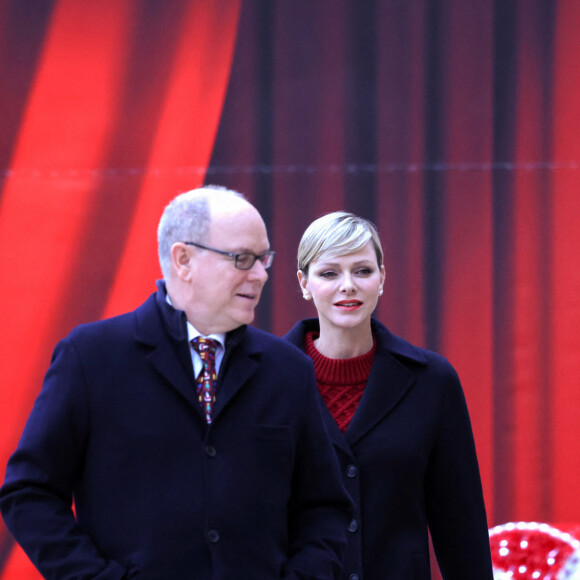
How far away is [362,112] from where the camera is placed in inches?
140

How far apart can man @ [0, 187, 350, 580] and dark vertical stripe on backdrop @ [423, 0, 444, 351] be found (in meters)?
1.57

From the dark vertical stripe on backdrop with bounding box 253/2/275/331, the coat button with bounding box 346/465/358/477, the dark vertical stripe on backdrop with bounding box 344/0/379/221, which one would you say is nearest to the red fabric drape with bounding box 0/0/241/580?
the dark vertical stripe on backdrop with bounding box 253/2/275/331

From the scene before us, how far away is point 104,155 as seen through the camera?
3564mm

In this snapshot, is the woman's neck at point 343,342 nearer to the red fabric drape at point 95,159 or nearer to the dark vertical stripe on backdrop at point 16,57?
the red fabric drape at point 95,159

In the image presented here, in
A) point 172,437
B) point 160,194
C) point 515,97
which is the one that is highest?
point 515,97

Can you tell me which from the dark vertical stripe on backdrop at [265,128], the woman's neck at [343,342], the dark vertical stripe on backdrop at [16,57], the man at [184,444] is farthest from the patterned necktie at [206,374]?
the dark vertical stripe on backdrop at [16,57]

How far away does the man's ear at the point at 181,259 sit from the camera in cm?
195

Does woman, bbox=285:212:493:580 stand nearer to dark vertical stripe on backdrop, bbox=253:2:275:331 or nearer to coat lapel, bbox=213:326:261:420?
coat lapel, bbox=213:326:261:420

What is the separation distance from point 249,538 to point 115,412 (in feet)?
1.21

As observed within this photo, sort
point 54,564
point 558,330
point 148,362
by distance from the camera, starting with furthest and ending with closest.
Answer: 1. point 558,330
2. point 148,362
3. point 54,564

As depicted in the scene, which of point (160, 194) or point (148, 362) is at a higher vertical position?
point (160, 194)

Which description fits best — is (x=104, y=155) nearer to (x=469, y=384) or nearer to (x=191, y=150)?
(x=191, y=150)

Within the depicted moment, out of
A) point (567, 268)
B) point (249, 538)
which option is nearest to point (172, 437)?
point (249, 538)

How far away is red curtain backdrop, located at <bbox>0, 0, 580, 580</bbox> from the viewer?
351 centimetres
